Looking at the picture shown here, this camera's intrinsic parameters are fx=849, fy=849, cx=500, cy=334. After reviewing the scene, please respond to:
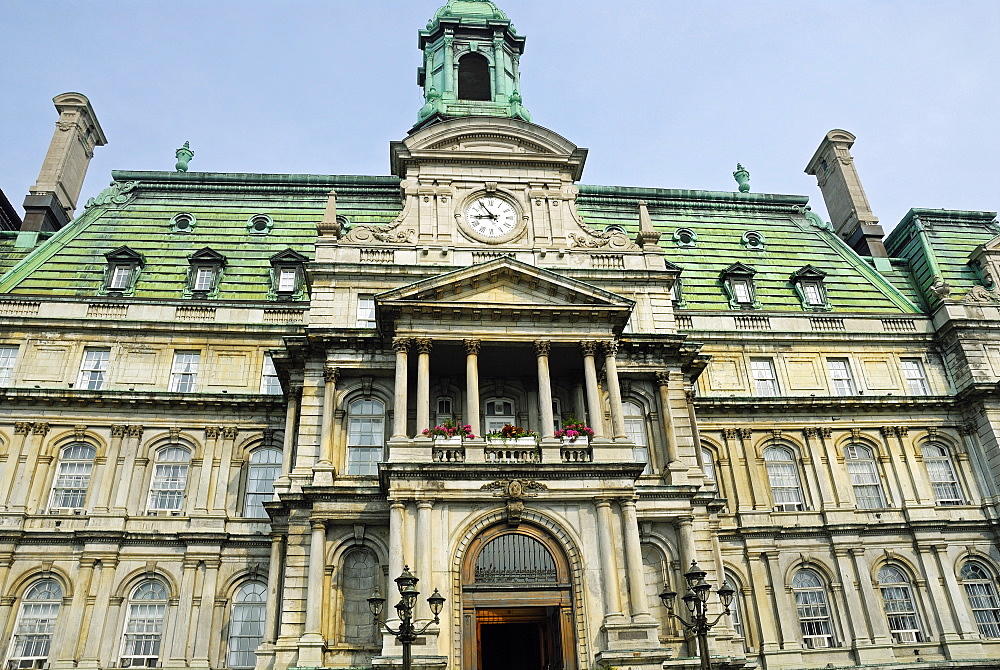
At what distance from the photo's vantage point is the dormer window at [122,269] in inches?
1531

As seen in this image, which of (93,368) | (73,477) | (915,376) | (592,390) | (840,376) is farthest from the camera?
(915,376)

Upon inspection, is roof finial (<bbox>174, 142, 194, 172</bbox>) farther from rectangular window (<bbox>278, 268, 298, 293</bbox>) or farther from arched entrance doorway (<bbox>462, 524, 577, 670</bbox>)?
arched entrance doorway (<bbox>462, 524, 577, 670</bbox>)

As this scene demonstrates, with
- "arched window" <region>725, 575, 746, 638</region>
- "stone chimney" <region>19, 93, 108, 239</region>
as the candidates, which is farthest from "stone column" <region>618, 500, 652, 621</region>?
"stone chimney" <region>19, 93, 108, 239</region>

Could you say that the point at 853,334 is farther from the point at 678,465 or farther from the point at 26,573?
the point at 26,573

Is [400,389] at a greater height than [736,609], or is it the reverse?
[400,389]

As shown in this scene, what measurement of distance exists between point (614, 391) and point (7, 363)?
2535cm

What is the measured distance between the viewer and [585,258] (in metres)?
35.1

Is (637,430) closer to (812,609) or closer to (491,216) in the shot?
(491,216)

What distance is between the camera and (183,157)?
4959 cm

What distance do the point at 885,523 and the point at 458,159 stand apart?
2392cm

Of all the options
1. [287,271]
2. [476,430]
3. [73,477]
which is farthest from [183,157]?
[476,430]

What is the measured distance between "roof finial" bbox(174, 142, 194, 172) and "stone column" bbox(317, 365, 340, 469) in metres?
23.9

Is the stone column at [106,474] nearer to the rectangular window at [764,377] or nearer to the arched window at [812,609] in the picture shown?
the rectangular window at [764,377]

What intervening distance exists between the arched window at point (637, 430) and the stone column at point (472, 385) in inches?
249
